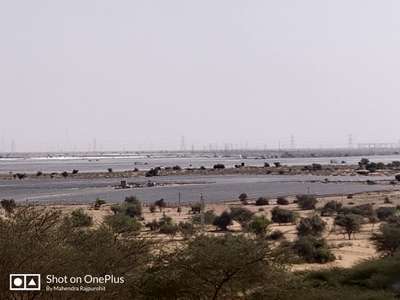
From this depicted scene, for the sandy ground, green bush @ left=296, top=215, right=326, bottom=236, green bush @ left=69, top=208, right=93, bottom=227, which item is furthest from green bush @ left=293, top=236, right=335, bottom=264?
green bush @ left=69, top=208, right=93, bottom=227

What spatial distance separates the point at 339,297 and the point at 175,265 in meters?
5.94

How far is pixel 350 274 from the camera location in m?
24.0

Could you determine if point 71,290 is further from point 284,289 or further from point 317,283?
point 317,283

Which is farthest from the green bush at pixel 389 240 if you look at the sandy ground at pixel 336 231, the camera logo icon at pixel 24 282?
the camera logo icon at pixel 24 282

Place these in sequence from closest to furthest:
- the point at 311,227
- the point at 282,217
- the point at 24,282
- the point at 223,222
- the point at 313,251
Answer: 1. the point at 24,282
2. the point at 313,251
3. the point at 311,227
4. the point at 223,222
5. the point at 282,217

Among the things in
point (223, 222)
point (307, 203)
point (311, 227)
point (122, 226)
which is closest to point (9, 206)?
point (122, 226)

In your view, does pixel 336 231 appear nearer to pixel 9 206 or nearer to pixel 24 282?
pixel 9 206

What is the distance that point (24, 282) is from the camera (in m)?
12.7

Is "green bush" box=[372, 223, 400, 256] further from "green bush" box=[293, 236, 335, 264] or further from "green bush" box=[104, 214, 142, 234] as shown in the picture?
"green bush" box=[104, 214, 142, 234]

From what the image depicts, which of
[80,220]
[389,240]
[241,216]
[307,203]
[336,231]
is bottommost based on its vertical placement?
[336,231]

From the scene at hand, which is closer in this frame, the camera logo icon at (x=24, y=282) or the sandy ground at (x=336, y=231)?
the camera logo icon at (x=24, y=282)

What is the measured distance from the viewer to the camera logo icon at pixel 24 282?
12602 mm

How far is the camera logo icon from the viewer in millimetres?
12602

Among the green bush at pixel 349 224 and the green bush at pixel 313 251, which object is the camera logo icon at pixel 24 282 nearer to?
the green bush at pixel 313 251
